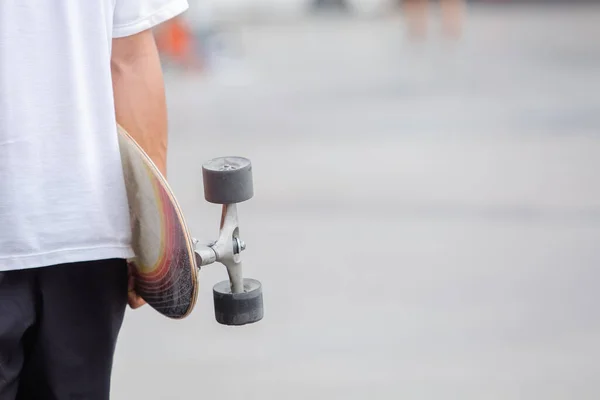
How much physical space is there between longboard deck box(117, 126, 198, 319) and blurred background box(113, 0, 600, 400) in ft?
6.08

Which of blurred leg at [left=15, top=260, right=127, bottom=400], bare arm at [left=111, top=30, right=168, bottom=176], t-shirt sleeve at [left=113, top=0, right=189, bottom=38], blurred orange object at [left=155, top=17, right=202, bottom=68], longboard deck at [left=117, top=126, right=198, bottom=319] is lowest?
blurred orange object at [left=155, top=17, right=202, bottom=68]

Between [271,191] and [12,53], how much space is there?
4831 millimetres

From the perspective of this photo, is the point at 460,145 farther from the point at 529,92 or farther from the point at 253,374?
the point at 253,374

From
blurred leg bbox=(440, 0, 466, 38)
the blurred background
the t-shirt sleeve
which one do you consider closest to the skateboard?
the t-shirt sleeve

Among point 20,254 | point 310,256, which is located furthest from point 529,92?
point 20,254

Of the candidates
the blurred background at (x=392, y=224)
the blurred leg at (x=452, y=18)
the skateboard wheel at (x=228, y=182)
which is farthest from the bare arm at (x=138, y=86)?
the blurred leg at (x=452, y=18)

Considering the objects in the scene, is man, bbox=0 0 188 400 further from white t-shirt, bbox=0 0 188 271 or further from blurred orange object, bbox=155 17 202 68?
blurred orange object, bbox=155 17 202 68

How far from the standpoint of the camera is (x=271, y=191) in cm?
671

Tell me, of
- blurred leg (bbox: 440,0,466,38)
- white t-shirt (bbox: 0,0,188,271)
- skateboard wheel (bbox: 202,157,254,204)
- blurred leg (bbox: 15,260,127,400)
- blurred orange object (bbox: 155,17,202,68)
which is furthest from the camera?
blurred leg (bbox: 440,0,466,38)

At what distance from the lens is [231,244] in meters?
2.17

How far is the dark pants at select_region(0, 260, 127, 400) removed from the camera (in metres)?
1.98

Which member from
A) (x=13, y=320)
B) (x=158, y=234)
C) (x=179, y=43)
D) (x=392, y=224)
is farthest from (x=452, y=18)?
(x=13, y=320)

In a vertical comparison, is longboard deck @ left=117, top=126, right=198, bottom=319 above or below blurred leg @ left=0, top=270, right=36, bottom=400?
above

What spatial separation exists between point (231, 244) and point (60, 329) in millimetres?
385
